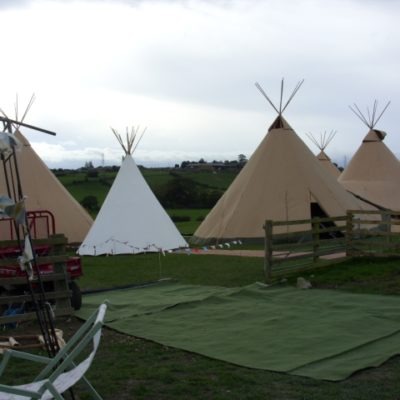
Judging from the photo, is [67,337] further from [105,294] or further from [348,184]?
[348,184]

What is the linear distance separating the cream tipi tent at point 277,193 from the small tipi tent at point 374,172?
4281mm

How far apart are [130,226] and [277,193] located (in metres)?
4.08

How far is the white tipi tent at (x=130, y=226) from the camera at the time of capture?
14.5 meters

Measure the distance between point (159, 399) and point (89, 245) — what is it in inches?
422

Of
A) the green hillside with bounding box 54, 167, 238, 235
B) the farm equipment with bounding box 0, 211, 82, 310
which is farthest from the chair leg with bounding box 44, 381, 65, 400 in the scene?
the green hillside with bounding box 54, 167, 238, 235

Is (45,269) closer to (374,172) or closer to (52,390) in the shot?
(52,390)

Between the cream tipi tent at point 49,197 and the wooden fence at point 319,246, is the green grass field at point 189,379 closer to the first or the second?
the wooden fence at point 319,246

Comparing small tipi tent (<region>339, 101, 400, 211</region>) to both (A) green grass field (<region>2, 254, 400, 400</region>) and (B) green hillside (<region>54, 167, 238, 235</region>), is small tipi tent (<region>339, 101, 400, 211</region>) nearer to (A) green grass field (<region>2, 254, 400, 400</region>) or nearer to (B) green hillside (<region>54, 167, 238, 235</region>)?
(B) green hillside (<region>54, 167, 238, 235</region>)

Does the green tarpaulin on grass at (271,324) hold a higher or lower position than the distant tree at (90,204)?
lower

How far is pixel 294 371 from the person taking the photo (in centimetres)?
493

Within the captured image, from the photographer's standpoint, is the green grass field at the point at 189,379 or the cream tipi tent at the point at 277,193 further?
the cream tipi tent at the point at 277,193

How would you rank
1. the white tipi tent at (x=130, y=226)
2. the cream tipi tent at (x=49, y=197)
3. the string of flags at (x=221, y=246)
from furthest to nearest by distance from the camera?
the cream tipi tent at (x=49, y=197) → the string of flags at (x=221, y=246) → the white tipi tent at (x=130, y=226)

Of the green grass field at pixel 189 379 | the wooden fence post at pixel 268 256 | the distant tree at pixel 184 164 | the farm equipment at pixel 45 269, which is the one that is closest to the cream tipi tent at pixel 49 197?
the wooden fence post at pixel 268 256

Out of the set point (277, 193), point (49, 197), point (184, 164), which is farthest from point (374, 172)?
point (184, 164)
